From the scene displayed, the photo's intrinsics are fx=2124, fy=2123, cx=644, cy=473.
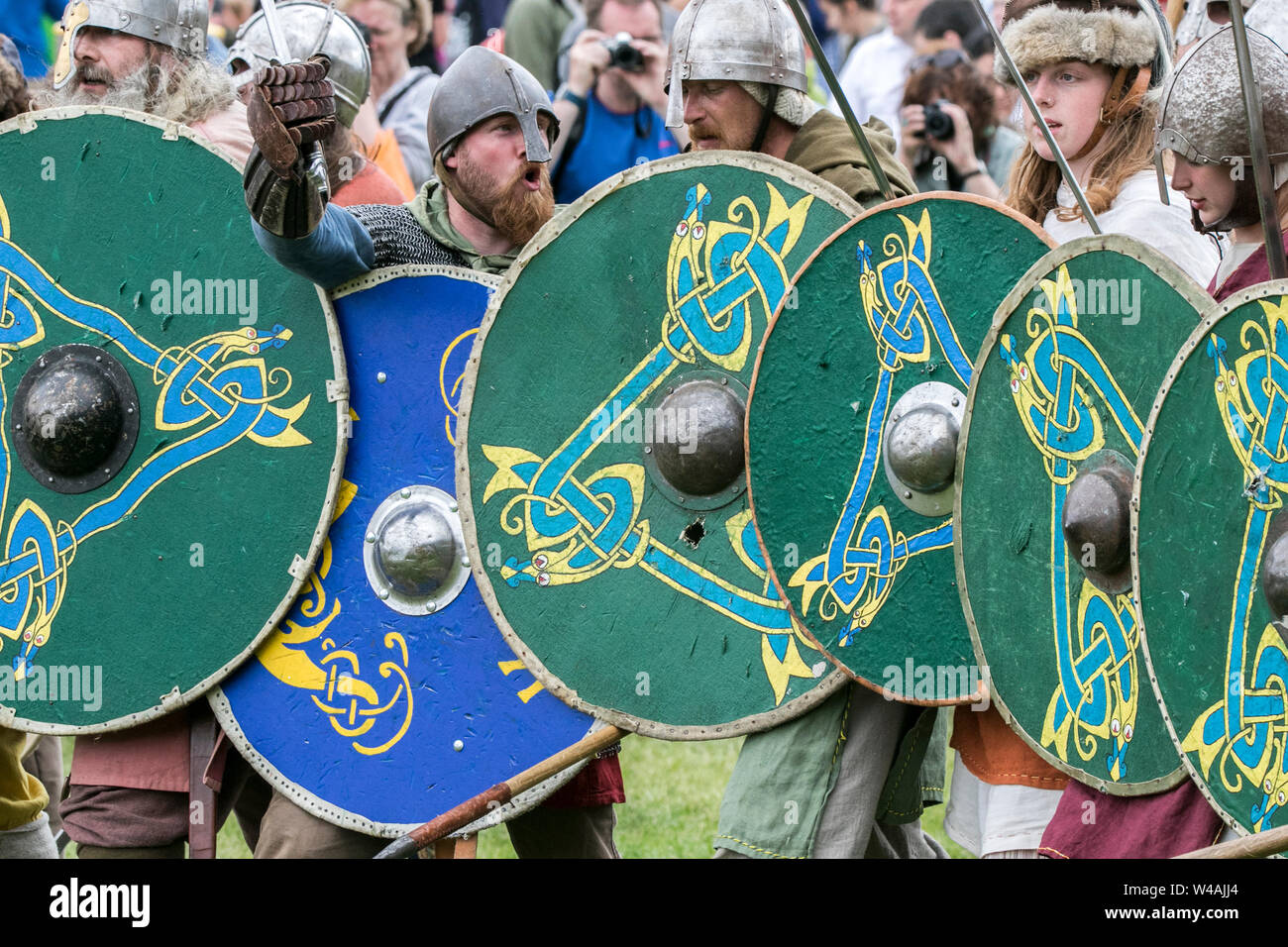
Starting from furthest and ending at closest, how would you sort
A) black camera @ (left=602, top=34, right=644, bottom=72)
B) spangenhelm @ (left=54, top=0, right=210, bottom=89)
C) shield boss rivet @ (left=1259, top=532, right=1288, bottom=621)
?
black camera @ (left=602, top=34, right=644, bottom=72) → spangenhelm @ (left=54, top=0, right=210, bottom=89) → shield boss rivet @ (left=1259, top=532, right=1288, bottom=621)

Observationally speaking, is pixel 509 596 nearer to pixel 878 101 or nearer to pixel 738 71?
pixel 738 71

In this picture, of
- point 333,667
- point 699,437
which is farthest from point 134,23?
point 699,437

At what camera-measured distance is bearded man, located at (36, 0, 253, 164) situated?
5.14 meters

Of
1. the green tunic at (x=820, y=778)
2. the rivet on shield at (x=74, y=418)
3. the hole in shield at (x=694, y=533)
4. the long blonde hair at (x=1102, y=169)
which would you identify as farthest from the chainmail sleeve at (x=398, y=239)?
the long blonde hair at (x=1102, y=169)

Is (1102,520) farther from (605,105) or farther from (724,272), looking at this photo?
(605,105)

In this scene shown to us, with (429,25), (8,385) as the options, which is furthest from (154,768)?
(429,25)

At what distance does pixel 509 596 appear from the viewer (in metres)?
4.66

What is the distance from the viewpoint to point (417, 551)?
15.5 ft

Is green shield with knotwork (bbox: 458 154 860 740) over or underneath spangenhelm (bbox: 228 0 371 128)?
underneath

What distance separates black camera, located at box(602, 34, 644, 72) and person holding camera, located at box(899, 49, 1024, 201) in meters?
0.88

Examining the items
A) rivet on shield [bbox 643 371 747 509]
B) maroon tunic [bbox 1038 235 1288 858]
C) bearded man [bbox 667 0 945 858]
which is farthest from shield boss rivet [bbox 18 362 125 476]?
maroon tunic [bbox 1038 235 1288 858]

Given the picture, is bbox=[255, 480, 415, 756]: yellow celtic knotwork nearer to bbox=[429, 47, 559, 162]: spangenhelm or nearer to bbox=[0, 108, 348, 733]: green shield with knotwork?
bbox=[0, 108, 348, 733]: green shield with knotwork

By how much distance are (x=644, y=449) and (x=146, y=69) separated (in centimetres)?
165

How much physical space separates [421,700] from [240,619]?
45 cm
